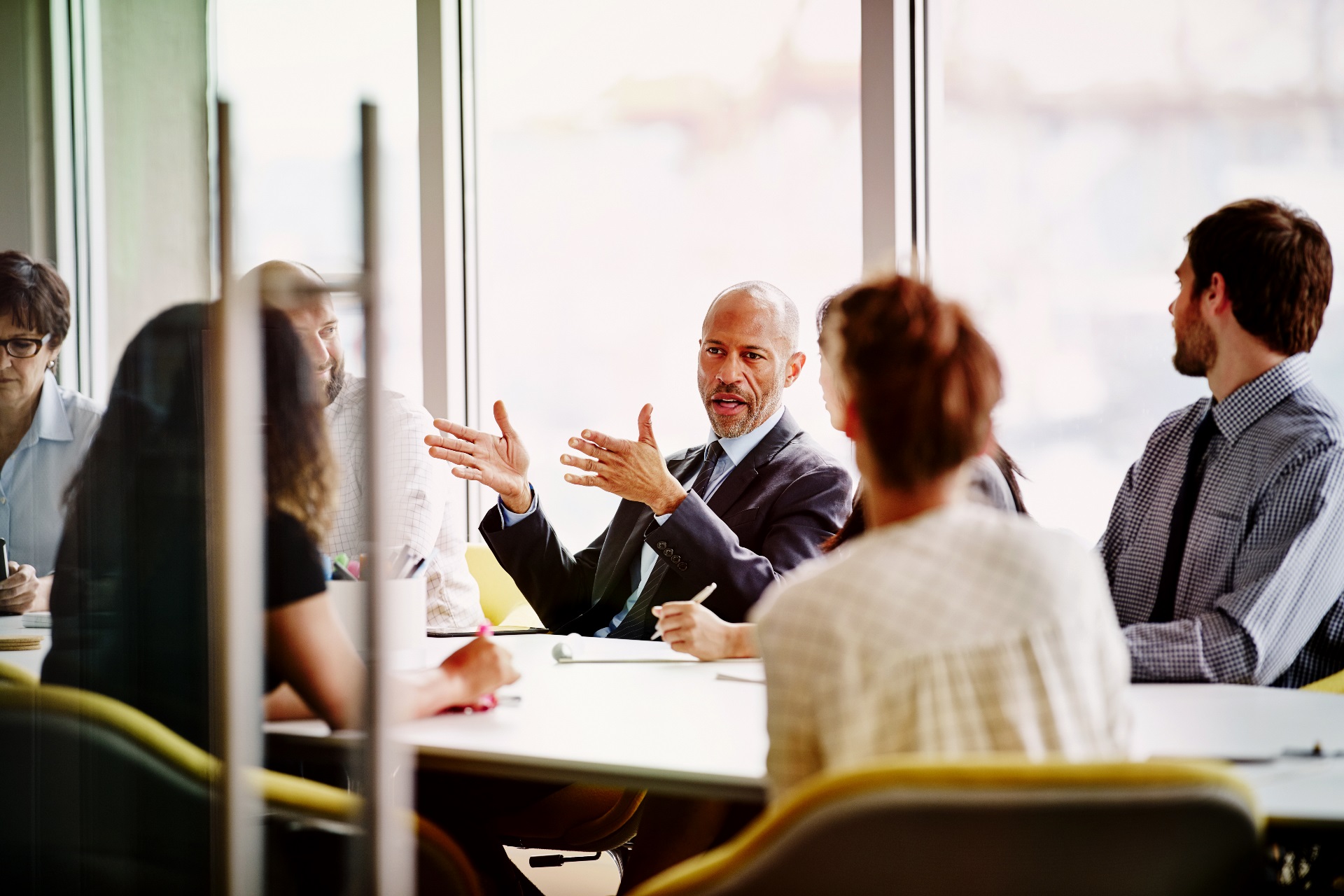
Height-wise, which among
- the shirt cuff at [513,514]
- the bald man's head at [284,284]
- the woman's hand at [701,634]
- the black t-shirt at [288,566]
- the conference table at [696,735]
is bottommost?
the conference table at [696,735]

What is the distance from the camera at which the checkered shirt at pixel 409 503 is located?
112 cm

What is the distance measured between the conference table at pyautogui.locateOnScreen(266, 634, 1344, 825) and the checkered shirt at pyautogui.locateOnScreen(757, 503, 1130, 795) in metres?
0.26

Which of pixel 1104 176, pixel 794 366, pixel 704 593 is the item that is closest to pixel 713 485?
pixel 794 366

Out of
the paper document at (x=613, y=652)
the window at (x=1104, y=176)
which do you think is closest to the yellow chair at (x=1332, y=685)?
the paper document at (x=613, y=652)

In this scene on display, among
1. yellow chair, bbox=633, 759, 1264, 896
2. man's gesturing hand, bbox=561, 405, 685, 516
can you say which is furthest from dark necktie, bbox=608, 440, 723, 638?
yellow chair, bbox=633, 759, 1264, 896

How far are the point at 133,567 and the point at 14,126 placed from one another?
1.77ft

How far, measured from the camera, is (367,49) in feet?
4.52

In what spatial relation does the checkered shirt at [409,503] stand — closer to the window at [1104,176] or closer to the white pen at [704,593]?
the white pen at [704,593]

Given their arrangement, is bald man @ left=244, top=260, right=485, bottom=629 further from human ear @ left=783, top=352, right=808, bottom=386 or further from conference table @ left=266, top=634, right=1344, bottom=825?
human ear @ left=783, top=352, right=808, bottom=386

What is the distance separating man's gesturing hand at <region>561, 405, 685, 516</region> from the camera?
7.88 feet

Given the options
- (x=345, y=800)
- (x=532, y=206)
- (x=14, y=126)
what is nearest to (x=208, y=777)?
(x=345, y=800)

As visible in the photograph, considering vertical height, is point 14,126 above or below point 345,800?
above

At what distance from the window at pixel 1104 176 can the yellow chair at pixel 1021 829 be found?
2.24 m

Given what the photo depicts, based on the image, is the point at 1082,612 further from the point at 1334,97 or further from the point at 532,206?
the point at 532,206
